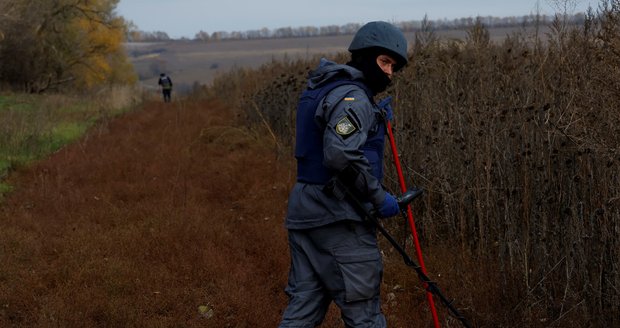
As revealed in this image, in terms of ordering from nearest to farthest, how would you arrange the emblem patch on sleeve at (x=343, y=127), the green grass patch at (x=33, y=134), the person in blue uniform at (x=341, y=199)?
Answer: the emblem patch on sleeve at (x=343, y=127), the person in blue uniform at (x=341, y=199), the green grass patch at (x=33, y=134)

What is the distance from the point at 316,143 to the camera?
3.22 meters

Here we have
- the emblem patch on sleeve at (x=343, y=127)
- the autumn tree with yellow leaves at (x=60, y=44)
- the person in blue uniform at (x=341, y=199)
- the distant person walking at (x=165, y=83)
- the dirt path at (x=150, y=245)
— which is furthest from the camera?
the autumn tree with yellow leaves at (x=60, y=44)

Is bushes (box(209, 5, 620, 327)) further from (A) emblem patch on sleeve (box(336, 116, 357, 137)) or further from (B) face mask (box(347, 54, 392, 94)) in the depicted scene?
(A) emblem patch on sleeve (box(336, 116, 357, 137))

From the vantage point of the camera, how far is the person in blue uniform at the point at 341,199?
10.3ft

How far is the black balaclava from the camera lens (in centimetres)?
322

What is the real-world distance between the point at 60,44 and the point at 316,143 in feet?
127

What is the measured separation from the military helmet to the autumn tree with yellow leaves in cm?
2676

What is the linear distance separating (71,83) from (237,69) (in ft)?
59.9

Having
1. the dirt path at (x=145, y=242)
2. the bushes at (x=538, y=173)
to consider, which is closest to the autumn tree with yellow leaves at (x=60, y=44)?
the dirt path at (x=145, y=242)

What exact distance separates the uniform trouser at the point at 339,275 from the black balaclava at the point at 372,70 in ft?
2.35

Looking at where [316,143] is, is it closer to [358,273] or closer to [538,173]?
[358,273]

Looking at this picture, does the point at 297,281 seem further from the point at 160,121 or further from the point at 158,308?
the point at 160,121

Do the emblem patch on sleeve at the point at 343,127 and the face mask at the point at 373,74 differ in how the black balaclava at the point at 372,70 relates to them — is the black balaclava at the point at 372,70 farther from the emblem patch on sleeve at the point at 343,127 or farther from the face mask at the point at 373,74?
the emblem patch on sleeve at the point at 343,127

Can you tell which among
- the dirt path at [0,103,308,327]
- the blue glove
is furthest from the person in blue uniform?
the dirt path at [0,103,308,327]
